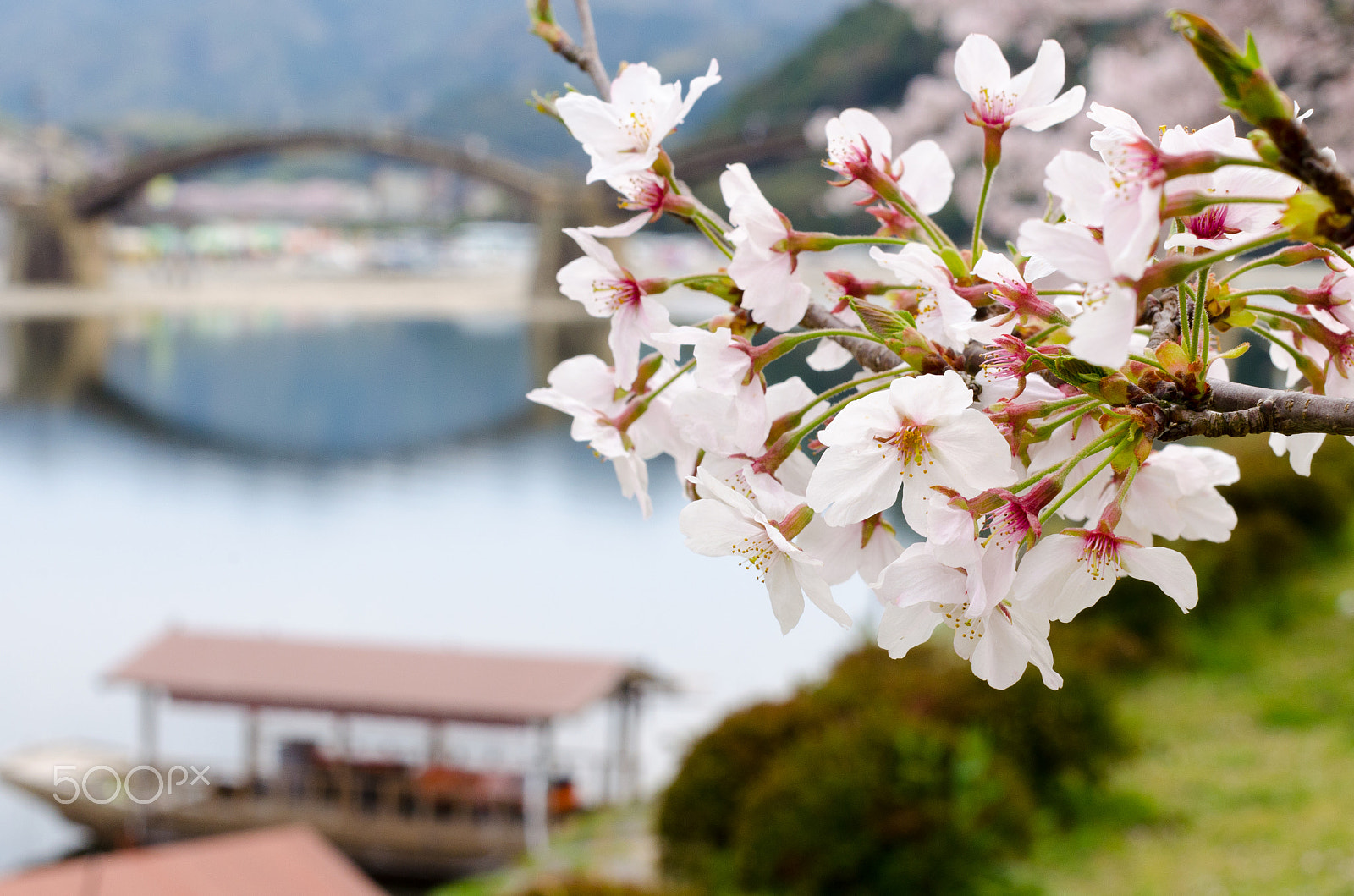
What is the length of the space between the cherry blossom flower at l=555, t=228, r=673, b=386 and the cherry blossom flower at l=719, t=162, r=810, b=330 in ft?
0.26

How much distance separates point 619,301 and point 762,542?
0.19 metres

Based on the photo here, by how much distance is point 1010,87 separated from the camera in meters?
0.79

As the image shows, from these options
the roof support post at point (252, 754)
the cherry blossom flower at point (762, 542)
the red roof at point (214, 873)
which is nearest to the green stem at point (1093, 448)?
the cherry blossom flower at point (762, 542)

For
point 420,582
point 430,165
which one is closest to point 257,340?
point 430,165

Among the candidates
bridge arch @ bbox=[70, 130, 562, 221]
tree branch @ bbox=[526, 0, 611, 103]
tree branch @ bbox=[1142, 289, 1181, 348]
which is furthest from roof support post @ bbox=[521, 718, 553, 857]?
bridge arch @ bbox=[70, 130, 562, 221]

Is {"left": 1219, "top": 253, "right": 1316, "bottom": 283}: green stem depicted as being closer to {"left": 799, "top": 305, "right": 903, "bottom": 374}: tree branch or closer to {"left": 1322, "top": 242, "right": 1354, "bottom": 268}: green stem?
{"left": 1322, "top": 242, "right": 1354, "bottom": 268}: green stem

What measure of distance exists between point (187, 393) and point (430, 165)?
10.7 metres

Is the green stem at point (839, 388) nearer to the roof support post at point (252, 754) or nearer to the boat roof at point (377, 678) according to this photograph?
the boat roof at point (377, 678)

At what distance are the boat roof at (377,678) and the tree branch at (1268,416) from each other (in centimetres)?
715

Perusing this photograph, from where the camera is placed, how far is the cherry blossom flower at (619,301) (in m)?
0.74

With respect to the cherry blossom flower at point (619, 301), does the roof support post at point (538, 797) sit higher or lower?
lower

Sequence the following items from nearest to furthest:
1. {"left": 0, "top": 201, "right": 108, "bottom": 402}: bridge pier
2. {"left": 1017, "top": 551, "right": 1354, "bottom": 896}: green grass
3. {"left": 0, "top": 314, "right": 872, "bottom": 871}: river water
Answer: {"left": 1017, "top": 551, "right": 1354, "bottom": 896}: green grass → {"left": 0, "top": 314, "right": 872, "bottom": 871}: river water → {"left": 0, "top": 201, "right": 108, "bottom": 402}: bridge pier

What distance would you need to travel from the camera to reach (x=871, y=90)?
3120 centimetres

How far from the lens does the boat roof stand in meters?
7.65
